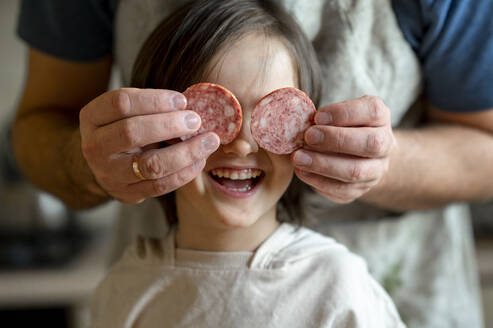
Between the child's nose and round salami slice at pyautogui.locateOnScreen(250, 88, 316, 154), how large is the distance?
0.01 metres

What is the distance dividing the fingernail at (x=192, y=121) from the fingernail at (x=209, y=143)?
0.02 m

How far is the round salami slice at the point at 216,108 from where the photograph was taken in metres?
0.65

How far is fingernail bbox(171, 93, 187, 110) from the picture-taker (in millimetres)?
633

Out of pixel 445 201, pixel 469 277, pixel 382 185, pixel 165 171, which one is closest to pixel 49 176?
pixel 165 171

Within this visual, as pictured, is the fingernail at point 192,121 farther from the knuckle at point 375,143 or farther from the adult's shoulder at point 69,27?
the adult's shoulder at point 69,27

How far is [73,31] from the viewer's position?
989 millimetres

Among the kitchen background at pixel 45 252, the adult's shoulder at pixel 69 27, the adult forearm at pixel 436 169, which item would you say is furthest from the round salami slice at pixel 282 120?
the kitchen background at pixel 45 252

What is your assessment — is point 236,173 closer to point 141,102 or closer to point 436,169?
point 141,102

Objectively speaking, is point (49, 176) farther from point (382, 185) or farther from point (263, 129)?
point (382, 185)

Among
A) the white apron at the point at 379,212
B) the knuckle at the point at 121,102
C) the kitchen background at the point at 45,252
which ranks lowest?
the kitchen background at the point at 45,252

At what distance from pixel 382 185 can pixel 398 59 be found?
0.24 m

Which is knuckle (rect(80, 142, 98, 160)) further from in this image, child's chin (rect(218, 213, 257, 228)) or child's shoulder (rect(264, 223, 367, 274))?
child's shoulder (rect(264, 223, 367, 274))

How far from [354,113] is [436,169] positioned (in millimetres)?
356

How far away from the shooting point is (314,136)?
0.67m
